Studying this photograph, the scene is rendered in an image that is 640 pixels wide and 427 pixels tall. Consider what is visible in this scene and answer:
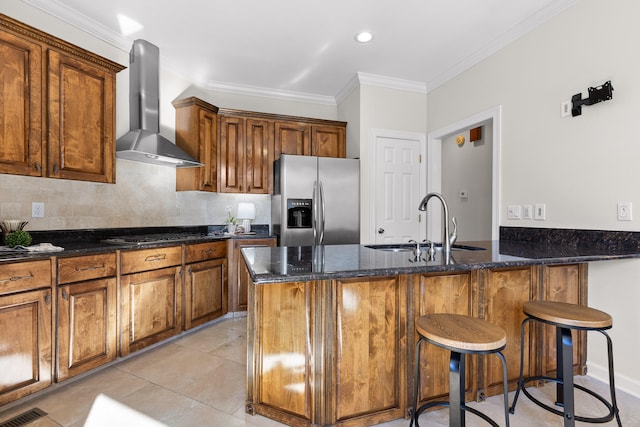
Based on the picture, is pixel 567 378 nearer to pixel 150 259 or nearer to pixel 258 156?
pixel 150 259

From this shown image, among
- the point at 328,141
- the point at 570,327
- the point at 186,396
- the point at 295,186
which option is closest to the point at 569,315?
the point at 570,327

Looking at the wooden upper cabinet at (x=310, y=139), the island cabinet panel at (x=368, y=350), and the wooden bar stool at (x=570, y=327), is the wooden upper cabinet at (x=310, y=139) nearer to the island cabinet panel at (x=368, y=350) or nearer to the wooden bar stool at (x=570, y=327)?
the island cabinet panel at (x=368, y=350)

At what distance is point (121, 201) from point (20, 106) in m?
1.14

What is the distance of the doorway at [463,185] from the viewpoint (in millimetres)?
2943

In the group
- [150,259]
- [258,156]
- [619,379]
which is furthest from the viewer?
[258,156]

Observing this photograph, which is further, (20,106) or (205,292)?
(205,292)

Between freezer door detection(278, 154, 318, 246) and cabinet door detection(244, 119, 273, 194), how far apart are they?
41 centimetres

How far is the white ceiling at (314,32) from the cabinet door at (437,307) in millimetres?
2126

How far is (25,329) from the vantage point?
1.80 metres

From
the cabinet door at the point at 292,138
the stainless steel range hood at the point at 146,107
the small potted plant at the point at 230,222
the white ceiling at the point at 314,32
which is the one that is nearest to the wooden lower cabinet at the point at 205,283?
the small potted plant at the point at 230,222

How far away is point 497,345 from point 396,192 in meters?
2.79

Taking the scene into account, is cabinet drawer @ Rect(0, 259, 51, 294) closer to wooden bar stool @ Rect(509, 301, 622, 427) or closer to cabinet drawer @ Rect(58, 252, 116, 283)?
cabinet drawer @ Rect(58, 252, 116, 283)

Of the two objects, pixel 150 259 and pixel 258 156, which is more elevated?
pixel 258 156

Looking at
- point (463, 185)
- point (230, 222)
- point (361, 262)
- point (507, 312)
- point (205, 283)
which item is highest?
point (463, 185)
